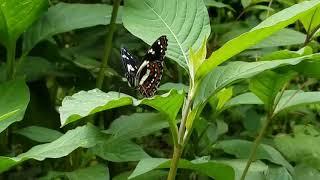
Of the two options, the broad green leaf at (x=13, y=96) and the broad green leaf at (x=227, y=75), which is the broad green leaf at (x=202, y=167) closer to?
the broad green leaf at (x=227, y=75)

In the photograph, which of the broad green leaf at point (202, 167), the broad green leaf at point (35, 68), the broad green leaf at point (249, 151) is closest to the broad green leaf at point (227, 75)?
the broad green leaf at point (202, 167)

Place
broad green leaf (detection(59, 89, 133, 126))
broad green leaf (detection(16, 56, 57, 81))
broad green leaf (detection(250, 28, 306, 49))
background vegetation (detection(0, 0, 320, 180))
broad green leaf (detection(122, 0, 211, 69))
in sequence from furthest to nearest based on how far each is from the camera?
broad green leaf (detection(16, 56, 57, 81)) → broad green leaf (detection(250, 28, 306, 49)) → broad green leaf (detection(122, 0, 211, 69)) → background vegetation (detection(0, 0, 320, 180)) → broad green leaf (detection(59, 89, 133, 126))

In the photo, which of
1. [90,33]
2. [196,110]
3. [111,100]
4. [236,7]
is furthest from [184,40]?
[236,7]

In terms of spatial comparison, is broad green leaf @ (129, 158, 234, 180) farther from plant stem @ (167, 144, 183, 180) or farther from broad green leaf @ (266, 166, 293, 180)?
broad green leaf @ (266, 166, 293, 180)

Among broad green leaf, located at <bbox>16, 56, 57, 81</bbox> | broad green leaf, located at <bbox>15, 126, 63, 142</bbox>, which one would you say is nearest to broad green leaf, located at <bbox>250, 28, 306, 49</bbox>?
broad green leaf, located at <bbox>15, 126, 63, 142</bbox>

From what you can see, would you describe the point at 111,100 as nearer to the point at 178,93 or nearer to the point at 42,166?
the point at 178,93

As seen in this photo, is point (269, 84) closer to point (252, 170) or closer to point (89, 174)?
point (252, 170)
